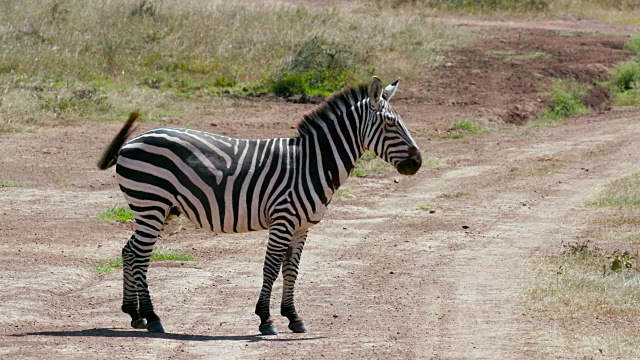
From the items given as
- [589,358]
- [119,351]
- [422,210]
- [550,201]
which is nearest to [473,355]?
[589,358]

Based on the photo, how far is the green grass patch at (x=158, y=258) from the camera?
11.3 metres

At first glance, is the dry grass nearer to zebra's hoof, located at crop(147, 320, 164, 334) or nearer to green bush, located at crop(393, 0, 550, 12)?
green bush, located at crop(393, 0, 550, 12)

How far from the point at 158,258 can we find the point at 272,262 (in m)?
3.48

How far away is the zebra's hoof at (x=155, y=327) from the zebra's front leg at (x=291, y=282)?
102 centimetres

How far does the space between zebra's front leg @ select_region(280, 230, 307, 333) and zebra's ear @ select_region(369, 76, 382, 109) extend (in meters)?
1.24

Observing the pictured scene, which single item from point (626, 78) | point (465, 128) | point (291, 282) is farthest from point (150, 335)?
point (626, 78)

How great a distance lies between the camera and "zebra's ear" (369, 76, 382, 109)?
29.9 ft

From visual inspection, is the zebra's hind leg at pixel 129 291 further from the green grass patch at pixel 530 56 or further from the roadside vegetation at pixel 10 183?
the green grass patch at pixel 530 56

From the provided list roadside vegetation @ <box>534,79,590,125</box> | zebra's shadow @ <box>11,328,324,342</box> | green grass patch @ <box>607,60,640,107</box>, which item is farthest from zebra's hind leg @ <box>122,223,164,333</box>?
green grass patch @ <box>607,60,640,107</box>

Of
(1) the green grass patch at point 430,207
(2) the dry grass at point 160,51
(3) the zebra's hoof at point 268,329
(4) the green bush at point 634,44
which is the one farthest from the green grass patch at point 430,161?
(4) the green bush at point 634,44

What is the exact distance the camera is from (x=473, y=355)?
7.94 meters

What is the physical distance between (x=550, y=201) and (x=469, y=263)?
175 inches

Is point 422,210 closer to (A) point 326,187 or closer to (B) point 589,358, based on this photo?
(A) point 326,187

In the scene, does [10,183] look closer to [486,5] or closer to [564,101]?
[564,101]
